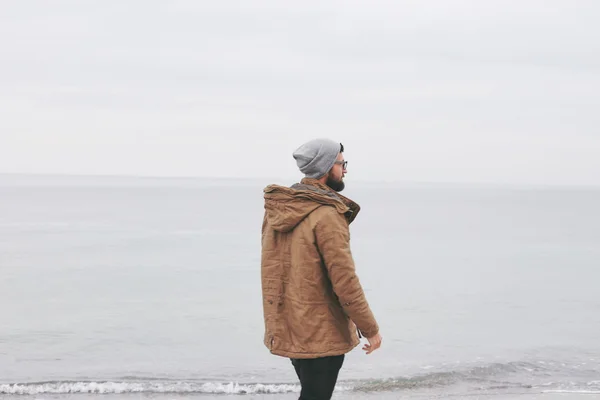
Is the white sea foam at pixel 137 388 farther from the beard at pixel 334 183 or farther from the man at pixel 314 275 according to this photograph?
the beard at pixel 334 183

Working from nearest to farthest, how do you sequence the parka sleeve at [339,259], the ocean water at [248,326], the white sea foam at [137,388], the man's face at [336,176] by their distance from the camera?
the parka sleeve at [339,259]
the man's face at [336,176]
the white sea foam at [137,388]
the ocean water at [248,326]

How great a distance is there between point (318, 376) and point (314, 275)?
56 centimetres

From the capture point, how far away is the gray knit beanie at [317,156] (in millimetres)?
3643

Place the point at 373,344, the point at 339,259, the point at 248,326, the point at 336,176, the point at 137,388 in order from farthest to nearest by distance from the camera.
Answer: the point at 248,326 < the point at 137,388 < the point at 336,176 < the point at 373,344 < the point at 339,259

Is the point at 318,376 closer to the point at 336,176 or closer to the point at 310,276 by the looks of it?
the point at 310,276

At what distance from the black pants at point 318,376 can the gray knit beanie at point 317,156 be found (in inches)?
38.8

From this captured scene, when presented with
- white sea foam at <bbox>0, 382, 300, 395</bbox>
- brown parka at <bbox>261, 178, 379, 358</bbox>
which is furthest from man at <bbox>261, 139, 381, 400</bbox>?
white sea foam at <bbox>0, 382, 300, 395</bbox>

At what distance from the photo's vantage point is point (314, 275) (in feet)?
11.6

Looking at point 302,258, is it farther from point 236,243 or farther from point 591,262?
point 236,243

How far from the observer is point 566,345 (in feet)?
39.9

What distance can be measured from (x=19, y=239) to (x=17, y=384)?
89.9ft

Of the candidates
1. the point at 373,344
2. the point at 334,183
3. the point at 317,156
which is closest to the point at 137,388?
the point at 373,344

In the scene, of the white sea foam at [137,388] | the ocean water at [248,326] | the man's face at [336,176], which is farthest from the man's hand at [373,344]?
the white sea foam at [137,388]

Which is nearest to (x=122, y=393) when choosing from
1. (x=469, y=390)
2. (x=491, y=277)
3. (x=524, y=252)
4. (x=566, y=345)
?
(x=469, y=390)
